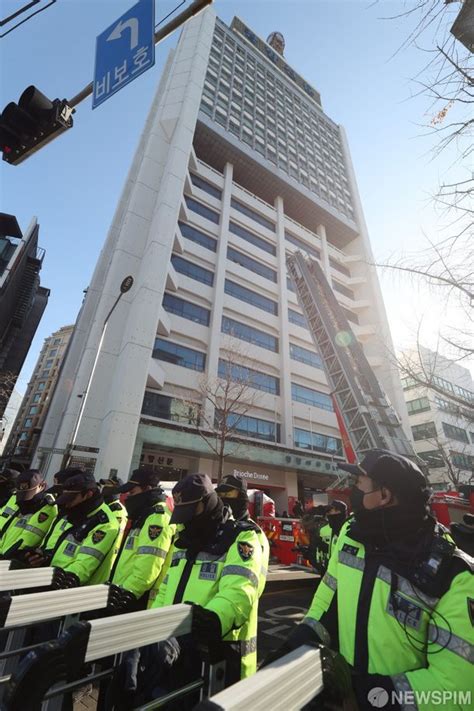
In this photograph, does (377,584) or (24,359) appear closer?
(377,584)

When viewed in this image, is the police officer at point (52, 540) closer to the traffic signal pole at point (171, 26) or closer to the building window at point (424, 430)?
the traffic signal pole at point (171, 26)

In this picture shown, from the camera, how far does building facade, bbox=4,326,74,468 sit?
189 ft

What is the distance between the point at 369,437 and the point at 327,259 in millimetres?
27371

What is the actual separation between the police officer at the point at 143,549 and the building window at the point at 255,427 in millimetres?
17750

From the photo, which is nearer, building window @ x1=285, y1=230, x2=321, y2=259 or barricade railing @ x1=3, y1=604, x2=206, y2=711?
barricade railing @ x1=3, y1=604, x2=206, y2=711

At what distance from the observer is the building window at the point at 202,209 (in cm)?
2757

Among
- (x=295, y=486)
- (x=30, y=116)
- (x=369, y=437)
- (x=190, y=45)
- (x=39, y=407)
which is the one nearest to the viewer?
(x=30, y=116)

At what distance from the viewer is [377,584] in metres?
1.67

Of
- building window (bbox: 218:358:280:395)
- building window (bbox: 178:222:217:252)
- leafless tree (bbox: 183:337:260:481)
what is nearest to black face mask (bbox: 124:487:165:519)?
leafless tree (bbox: 183:337:260:481)

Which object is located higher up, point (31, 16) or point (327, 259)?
point (327, 259)

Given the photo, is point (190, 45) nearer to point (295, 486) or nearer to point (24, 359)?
point (24, 359)

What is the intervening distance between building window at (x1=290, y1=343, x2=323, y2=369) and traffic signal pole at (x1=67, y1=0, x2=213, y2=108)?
24.9m

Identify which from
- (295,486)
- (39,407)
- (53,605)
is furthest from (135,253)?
(39,407)

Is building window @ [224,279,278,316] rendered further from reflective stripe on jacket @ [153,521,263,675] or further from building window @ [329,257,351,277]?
reflective stripe on jacket @ [153,521,263,675]
